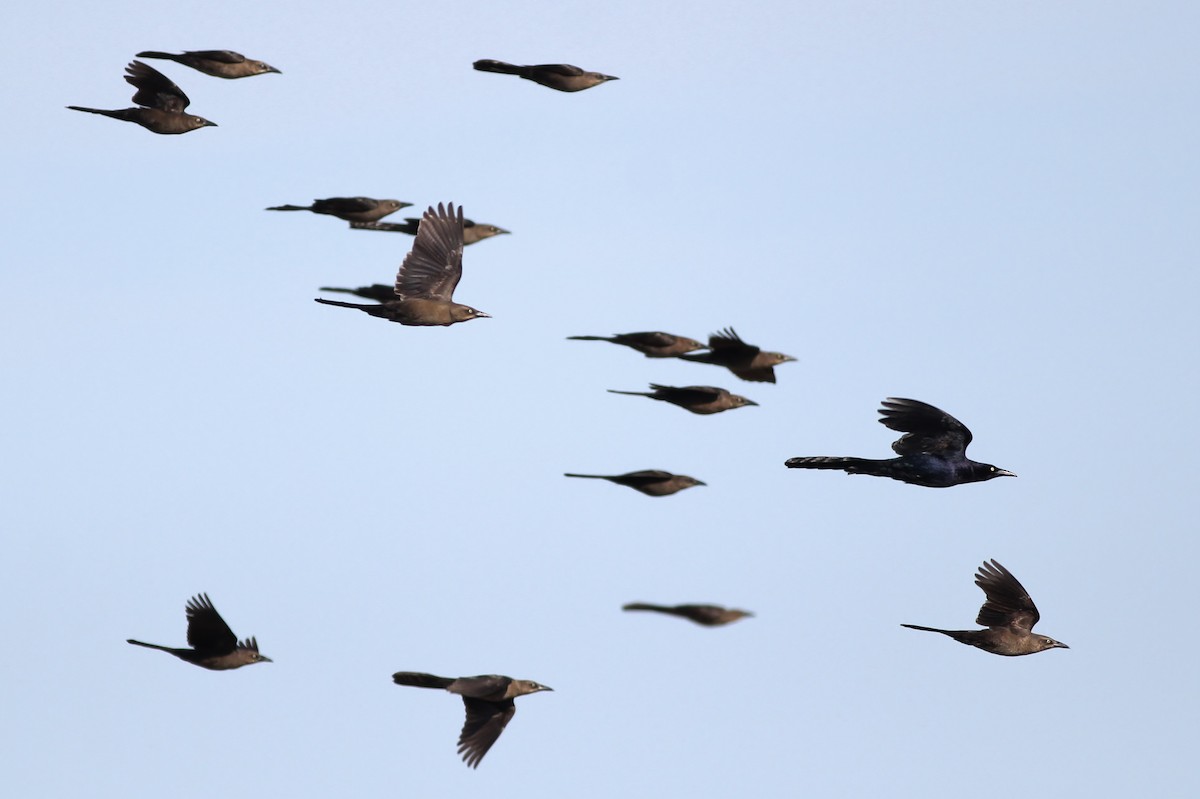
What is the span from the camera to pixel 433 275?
35.9 meters

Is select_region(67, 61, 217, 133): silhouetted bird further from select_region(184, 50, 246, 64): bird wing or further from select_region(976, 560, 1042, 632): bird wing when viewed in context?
select_region(976, 560, 1042, 632): bird wing

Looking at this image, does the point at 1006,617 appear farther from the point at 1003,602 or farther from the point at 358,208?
the point at 358,208

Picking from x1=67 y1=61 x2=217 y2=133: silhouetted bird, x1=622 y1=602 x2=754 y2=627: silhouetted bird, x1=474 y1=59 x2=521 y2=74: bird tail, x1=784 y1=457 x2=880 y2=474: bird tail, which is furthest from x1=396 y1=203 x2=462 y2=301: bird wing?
x1=622 y1=602 x2=754 y2=627: silhouetted bird

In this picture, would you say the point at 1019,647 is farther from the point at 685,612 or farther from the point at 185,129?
the point at 185,129

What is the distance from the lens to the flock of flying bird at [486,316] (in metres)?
34.2

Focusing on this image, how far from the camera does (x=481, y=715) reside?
3447 centimetres

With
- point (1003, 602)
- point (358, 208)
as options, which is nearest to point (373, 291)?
point (358, 208)

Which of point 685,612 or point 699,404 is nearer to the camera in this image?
point 685,612

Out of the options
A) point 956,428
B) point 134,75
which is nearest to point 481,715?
point 956,428

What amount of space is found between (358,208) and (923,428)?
37.1 feet

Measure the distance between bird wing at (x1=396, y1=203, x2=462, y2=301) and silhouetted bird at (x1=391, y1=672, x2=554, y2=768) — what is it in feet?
22.9

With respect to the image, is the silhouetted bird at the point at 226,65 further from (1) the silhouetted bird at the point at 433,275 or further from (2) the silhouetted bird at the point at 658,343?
(2) the silhouetted bird at the point at 658,343

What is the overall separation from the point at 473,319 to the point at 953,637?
10.5 metres

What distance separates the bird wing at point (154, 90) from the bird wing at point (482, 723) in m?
12.0
